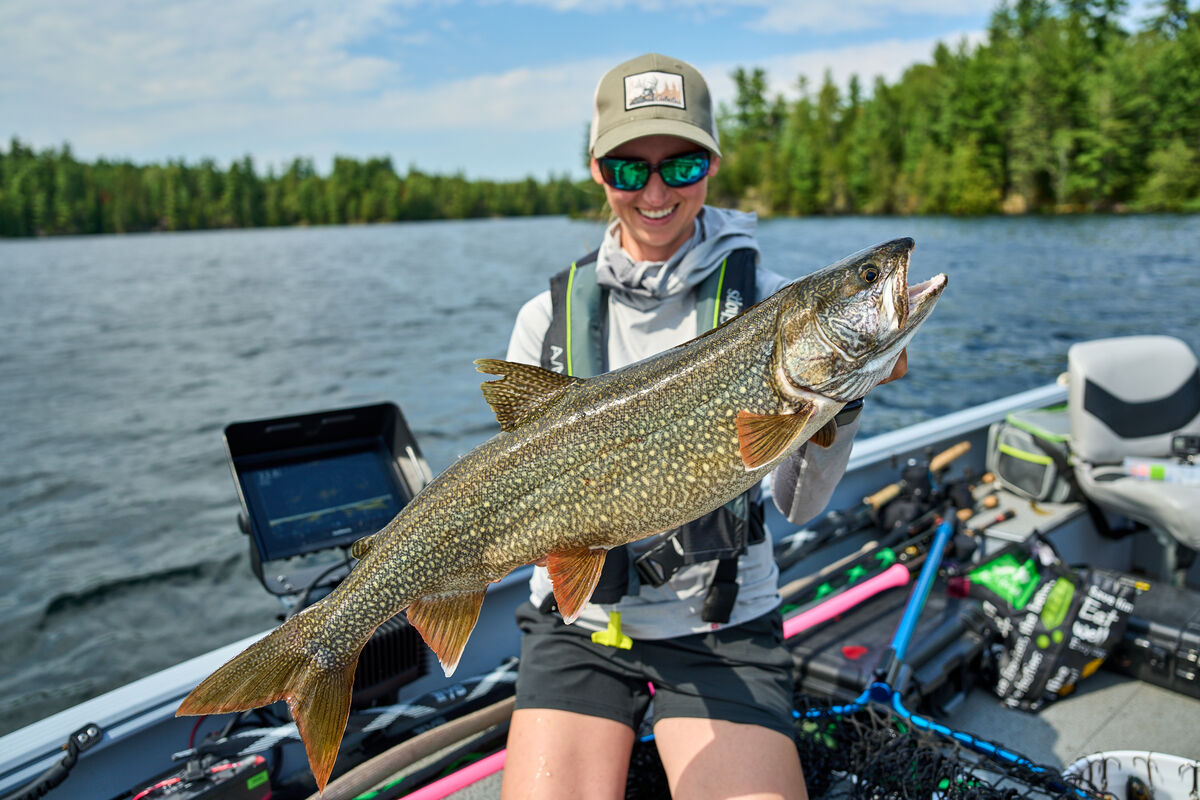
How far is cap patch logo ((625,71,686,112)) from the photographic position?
2.75 m

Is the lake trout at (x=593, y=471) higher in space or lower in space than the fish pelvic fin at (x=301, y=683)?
higher

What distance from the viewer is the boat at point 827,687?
284 centimetres

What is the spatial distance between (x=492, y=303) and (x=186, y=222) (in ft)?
A: 343

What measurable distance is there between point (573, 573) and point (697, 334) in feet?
3.59

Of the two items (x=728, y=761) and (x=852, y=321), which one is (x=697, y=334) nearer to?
(x=852, y=321)

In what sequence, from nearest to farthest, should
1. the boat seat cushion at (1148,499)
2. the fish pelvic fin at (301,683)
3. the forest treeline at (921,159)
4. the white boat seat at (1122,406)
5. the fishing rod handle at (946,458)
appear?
the fish pelvic fin at (301,683)
the boat seat cushion at (1148,499)
the white boat seat at (1122,406)
the fishing rod handle at (946,458)
the forest treeline at (921,159)

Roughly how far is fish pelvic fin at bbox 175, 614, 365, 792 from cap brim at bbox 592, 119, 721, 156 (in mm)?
1826

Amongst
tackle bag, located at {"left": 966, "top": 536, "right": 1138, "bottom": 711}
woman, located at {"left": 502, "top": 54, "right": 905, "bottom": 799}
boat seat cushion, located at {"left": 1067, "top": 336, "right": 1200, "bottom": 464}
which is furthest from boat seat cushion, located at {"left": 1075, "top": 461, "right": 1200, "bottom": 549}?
woman, located at {"left": 502, "top": 54, "right": 905, "bottom": 799}

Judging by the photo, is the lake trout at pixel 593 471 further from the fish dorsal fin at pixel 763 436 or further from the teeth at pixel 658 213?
the teeth at pixel 658 213

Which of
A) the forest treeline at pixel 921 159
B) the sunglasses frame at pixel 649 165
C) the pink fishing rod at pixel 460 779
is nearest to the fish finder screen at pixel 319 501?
the pink fishing rod at pixel 460 779

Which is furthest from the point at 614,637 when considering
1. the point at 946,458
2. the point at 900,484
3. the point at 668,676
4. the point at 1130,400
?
the point at 1130,400

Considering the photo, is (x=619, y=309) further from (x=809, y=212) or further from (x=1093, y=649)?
(x=809, y=212)

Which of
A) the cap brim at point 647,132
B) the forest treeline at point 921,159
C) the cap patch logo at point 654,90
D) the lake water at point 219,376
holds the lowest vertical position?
the lake water at point 219,376

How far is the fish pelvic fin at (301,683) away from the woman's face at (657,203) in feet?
5.68
